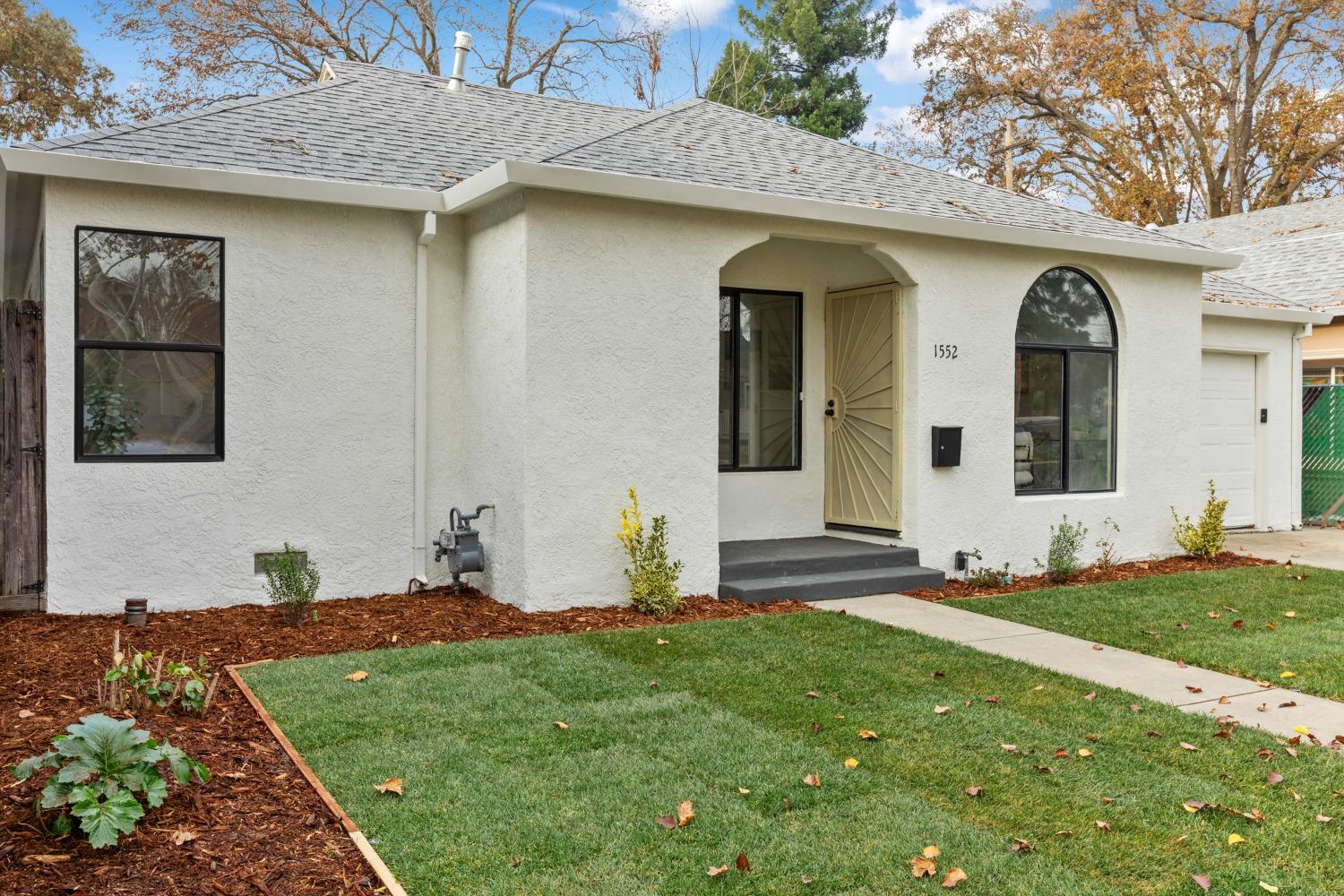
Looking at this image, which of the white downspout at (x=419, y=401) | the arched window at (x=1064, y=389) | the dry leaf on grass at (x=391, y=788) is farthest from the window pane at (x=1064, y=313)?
the dry leaf on grass at (x=391, y=788)

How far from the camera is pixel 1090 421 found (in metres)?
9.88

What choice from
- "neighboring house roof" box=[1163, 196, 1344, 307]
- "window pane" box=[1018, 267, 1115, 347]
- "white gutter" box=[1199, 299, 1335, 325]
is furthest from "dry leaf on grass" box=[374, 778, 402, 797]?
"neighboring house roof" box=[1163, 196, 1344, 307]

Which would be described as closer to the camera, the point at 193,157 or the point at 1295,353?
the point at 193,157

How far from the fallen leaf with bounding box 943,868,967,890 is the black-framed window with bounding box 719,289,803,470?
20.2 ft

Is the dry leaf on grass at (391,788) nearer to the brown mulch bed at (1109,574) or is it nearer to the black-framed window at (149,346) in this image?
the black-framed window at (149,346)

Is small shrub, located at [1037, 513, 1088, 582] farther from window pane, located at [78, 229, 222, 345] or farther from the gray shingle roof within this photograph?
window pane, located at [78, 229, 222, 345]

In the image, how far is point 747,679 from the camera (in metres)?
5.46

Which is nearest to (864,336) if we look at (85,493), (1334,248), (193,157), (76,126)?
(193,157)

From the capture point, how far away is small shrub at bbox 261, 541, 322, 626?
22.1 feet

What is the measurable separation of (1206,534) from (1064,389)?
81.2 inches

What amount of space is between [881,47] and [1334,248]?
1589 cm

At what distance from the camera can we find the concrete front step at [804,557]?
8.05 m

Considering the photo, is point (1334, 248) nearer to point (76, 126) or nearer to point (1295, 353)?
point (1295, 353)

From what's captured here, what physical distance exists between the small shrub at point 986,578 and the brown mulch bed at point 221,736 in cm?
200
